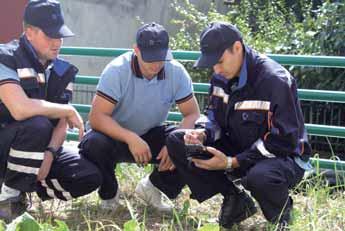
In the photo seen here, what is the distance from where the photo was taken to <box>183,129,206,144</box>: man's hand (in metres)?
3.32

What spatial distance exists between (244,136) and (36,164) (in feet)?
3.50

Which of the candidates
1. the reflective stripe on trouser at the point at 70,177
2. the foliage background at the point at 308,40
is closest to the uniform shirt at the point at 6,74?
the reflective stripe on trouser at the point at 70,177

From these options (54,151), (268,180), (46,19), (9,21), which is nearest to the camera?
(268,180)

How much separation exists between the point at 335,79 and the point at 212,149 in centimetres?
303

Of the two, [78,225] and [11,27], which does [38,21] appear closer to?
[78,225]

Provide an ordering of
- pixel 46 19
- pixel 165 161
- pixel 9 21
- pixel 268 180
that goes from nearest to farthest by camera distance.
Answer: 1. pixel 268 180
2. pixel 46 19
3. pixel 165 161
4. pixel 9 21

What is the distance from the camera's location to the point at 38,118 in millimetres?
3314

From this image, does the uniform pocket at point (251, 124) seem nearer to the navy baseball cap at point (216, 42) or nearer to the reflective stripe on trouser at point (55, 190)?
the navy baseball cap at point (216, 42)

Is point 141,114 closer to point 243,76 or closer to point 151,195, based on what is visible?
point 151,195

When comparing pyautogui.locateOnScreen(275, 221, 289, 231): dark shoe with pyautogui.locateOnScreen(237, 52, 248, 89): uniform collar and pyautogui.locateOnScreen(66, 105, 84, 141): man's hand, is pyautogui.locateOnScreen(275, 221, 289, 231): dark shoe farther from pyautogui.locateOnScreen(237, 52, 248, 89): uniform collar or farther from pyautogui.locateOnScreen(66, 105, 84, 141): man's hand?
pyautogui.locateOnScreen(66, 105, 84, 141): man's hand

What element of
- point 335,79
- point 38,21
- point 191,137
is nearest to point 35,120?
point 38,21

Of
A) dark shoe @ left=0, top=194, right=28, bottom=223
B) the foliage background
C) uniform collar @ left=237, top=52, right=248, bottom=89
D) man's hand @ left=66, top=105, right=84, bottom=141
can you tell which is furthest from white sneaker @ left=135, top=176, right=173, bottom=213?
the foliage background

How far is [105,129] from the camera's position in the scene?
3.55m

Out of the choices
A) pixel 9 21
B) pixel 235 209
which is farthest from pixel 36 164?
pixel 9 21
